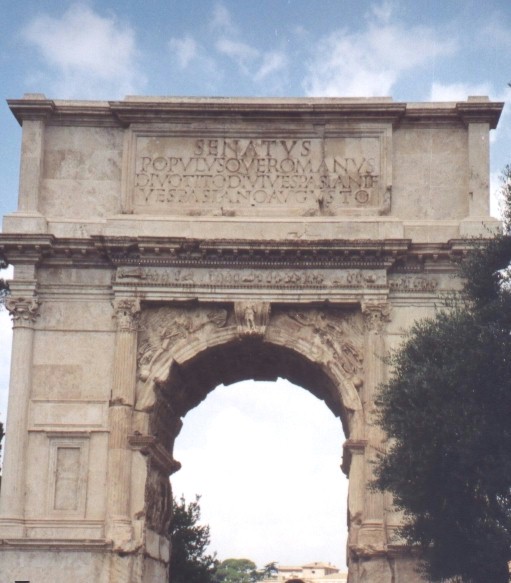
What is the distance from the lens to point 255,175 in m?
21.8

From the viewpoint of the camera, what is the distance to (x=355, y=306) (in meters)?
21.0

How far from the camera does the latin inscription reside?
852 inches

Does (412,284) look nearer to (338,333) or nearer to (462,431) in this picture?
(338,333)

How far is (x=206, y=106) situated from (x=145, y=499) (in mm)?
6869

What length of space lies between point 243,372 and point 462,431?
704 centimetres

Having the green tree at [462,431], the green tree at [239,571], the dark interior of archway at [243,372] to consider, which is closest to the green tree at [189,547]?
the dark interior of archway at [243,372]

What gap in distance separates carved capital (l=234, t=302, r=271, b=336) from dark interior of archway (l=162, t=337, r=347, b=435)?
0.23 m

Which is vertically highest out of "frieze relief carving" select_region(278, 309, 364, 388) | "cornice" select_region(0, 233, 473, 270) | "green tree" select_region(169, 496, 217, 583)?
"cornice" select_region(0, 233, 473, 270)

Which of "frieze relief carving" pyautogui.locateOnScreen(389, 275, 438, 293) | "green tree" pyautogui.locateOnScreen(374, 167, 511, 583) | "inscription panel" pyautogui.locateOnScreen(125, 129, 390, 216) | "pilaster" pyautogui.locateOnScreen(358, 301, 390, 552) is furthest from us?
"inscription panel" pyautogui.locateOnScreen(125, 129, 390, 216)

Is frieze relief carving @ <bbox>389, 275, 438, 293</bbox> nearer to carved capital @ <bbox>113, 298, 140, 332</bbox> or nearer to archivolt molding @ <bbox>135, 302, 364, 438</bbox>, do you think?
archivolt molding @ <bbox>135, 302, 364, 438</bbox>

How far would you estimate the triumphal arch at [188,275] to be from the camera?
66.3ft

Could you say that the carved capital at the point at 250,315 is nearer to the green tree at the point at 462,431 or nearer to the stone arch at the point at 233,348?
the stone arch at the point at 233,348

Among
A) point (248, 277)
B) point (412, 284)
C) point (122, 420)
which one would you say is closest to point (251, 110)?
point (248, 277)

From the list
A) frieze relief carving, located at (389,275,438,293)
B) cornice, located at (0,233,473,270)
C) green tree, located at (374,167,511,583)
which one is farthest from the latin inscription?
green tree, located at (374,167,511,583)
